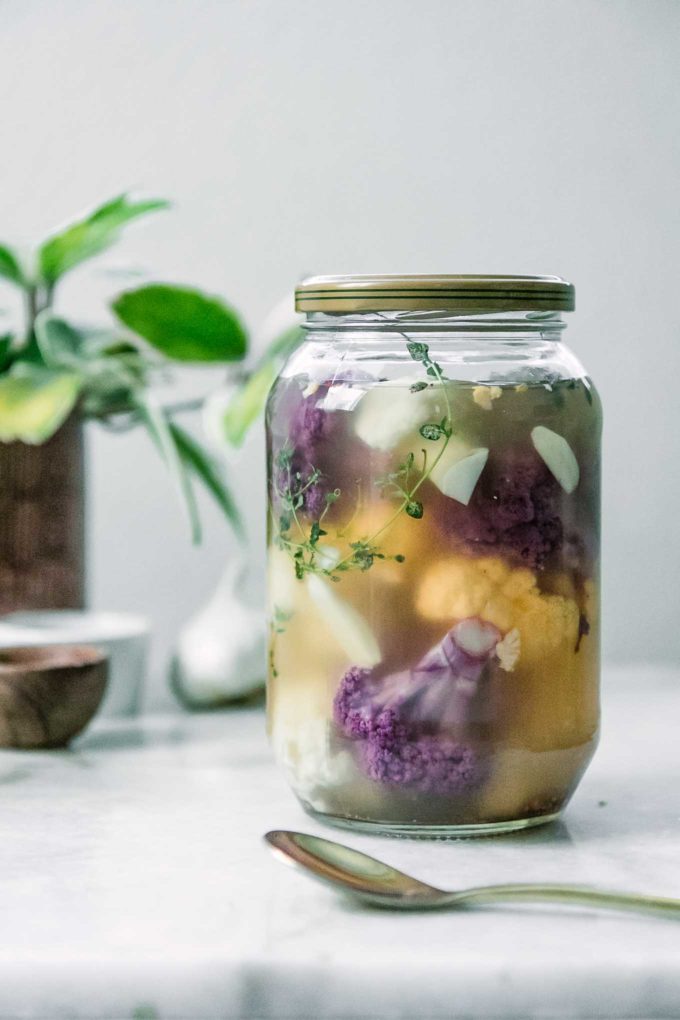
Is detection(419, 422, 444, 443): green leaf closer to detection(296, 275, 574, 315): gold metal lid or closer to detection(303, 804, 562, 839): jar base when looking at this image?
detection(296, 275, 574, 315): gold metal lid

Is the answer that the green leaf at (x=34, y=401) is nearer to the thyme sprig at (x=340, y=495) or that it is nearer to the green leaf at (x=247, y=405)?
the green leaf at (x=247, y=405)

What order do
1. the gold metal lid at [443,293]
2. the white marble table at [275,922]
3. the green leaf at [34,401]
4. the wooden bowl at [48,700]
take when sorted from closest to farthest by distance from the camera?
the white marble table at [275,922]
the gold metal lid at [443,293]
the wooden bowl at [48,700]
the green leaf at [34,401]

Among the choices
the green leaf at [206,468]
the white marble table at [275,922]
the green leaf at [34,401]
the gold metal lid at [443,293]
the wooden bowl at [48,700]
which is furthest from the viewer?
the green leaf at [206,468]

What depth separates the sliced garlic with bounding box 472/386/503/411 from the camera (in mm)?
700

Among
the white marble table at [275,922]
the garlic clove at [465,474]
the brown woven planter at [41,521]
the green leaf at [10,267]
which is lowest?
the white marble table at [275,922]

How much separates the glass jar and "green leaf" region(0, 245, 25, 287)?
495 mm

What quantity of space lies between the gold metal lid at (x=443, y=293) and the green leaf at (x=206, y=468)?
0.49 m

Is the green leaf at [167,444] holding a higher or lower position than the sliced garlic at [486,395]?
lower

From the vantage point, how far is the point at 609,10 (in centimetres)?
132

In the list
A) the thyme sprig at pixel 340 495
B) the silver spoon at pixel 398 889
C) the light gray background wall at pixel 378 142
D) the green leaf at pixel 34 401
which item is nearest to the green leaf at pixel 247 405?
the green leaf at pixel 34 401

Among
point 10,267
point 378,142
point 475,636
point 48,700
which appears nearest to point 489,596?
point 475,636

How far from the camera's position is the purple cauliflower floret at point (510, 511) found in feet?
2.29

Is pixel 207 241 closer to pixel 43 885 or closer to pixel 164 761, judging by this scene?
pixel 164 761

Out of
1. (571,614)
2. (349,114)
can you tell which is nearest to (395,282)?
(571,614)
